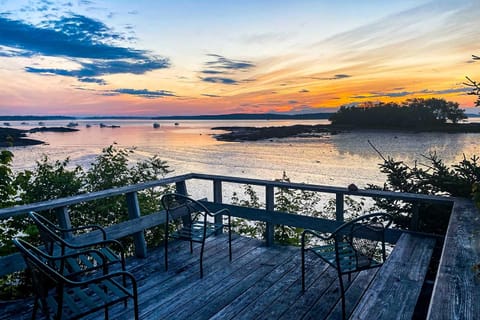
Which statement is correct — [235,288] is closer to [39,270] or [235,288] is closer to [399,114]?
[39,270]

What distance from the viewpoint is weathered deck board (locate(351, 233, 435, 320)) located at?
144cm

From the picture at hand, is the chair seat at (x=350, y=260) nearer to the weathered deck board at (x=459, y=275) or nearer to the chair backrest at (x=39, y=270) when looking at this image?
the weathered deck board at (x=459, y=275)

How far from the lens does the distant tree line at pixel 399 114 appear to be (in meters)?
19.2

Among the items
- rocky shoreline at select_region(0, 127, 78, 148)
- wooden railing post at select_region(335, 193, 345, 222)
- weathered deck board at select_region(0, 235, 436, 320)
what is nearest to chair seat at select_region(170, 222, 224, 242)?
weathered deck board at select_region(0, 235, 436, 320)

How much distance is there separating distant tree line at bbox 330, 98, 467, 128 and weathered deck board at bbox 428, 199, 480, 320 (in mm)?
16251

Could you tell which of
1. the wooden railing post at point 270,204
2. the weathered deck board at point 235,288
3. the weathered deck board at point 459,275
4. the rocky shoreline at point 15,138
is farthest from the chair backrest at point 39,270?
the rocky shoreline at point 15,138

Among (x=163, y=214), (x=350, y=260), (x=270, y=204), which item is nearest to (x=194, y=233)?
(x=163, y=214)

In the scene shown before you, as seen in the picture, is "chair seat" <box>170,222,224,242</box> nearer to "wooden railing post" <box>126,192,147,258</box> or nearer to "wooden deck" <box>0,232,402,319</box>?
"wooden deck" <box>0,232,402,319</box>

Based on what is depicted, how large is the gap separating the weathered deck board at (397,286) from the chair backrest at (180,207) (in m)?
1.65

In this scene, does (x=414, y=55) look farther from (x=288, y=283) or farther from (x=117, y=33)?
(x=117, y=33)

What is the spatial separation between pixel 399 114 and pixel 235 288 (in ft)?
121

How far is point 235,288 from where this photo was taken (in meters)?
2.74

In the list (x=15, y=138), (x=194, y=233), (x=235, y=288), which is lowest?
(x=235, y=288)

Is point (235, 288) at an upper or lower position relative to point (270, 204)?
lower
